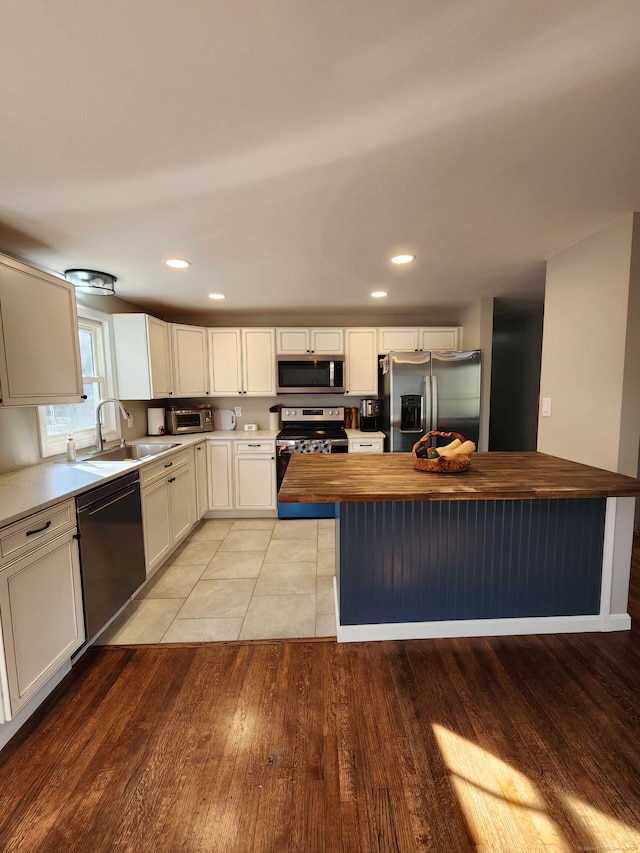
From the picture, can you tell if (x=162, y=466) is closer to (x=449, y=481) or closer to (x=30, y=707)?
(x=30, y=707)

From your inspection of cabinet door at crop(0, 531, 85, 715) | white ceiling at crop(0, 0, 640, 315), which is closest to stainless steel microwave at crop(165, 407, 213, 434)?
white ceiling at crop(0, 0, 640, 315)

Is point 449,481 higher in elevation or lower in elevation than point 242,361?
lower

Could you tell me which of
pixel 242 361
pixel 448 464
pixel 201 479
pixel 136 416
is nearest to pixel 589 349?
pixel 448 464

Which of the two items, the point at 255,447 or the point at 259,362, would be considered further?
the point at 259,362

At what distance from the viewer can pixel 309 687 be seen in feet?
5.45

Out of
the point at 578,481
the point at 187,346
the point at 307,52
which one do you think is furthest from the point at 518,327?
the point at 307,52

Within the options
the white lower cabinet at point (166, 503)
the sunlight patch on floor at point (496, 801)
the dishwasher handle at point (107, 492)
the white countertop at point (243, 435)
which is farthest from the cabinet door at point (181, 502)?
the sunlight patch on floor at point (496, 801)

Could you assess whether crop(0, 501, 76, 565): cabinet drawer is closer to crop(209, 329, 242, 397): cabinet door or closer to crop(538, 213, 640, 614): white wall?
crop(209, 329, 242, 397): cabinet door

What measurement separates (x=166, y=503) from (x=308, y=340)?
7.53 feet

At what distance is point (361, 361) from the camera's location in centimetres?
408

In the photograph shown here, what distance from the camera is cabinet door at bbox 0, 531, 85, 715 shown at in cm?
143

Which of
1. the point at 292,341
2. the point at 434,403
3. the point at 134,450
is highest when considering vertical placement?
the point at 292,341

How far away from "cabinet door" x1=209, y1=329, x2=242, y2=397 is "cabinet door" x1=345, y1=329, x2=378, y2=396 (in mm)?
1271

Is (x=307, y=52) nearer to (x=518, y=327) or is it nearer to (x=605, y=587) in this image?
(x=605, y=587)
